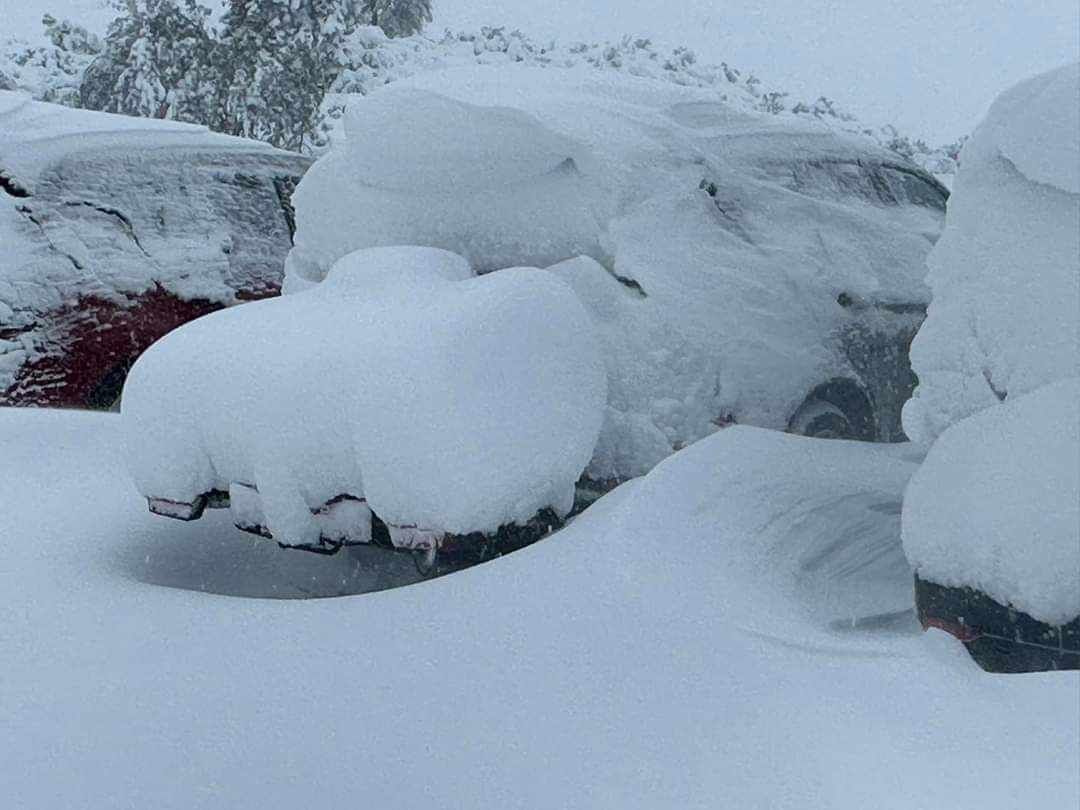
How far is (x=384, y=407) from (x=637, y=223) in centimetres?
131

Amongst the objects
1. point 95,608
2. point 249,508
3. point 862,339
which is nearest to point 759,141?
point 862,339

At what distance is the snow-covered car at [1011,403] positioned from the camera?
87.3 inches

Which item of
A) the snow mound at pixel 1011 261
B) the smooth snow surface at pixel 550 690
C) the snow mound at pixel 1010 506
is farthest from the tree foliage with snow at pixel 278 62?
the snow mound at pixel 1010 506

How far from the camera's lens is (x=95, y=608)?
2.53 meters

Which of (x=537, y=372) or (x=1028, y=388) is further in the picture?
(x=537, y=372)

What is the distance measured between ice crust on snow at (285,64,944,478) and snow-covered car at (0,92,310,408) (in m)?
0.89

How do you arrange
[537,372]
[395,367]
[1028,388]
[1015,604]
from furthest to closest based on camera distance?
[537,372]
[395,367]
[1028,388]
[1015,604]

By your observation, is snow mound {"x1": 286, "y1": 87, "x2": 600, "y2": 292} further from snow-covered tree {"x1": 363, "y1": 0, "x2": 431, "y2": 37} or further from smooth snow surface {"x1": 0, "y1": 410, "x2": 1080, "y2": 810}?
snow-covered tree {"x1": 363, "y1": 0, "x2": 431, "y2": 37}

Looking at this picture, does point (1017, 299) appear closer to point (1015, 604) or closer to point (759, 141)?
point (1015, 604)

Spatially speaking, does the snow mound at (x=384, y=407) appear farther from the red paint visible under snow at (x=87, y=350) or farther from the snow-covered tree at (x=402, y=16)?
the snow-covered tree at (x=402, y=16)

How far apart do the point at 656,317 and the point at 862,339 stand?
106 cm

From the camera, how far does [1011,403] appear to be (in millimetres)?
2416

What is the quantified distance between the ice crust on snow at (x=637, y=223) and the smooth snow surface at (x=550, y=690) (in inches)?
29.9

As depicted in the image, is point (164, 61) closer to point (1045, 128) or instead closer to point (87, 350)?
point (87, 350)
